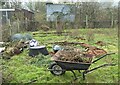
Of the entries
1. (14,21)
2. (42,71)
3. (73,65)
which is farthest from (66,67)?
(14,21)

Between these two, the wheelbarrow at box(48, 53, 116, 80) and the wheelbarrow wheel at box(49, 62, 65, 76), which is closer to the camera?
the wheelbarrow at box(48, 53, 116, 80)

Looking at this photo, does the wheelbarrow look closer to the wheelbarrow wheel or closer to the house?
the wheelbarrow wheel

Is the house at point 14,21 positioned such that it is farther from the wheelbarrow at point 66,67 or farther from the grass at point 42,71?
the wheelbarrow at point 66,67

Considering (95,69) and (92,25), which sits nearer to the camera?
(95,69)

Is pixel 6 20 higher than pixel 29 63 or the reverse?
higher

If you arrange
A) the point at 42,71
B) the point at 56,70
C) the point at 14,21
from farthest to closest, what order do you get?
the point at 14,21, the point at 42,71, the point at 56,70

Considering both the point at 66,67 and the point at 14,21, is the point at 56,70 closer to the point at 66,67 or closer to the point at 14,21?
the point at 66,67

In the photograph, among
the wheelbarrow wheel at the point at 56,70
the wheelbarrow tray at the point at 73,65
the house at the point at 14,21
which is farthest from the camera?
the house at the point at 14,21

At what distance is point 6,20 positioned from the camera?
303 centimetres

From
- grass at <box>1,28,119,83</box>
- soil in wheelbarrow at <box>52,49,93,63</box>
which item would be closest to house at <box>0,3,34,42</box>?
grass at <box>1,28,119,83</box>

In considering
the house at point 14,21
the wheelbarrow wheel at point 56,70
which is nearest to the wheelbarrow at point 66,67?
the wheelbarrow wheel at point 56,70

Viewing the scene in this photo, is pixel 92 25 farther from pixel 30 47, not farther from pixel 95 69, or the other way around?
pixel 30 47

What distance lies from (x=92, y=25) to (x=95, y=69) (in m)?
0.76

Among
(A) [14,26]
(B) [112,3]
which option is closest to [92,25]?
(B) [112,3]
